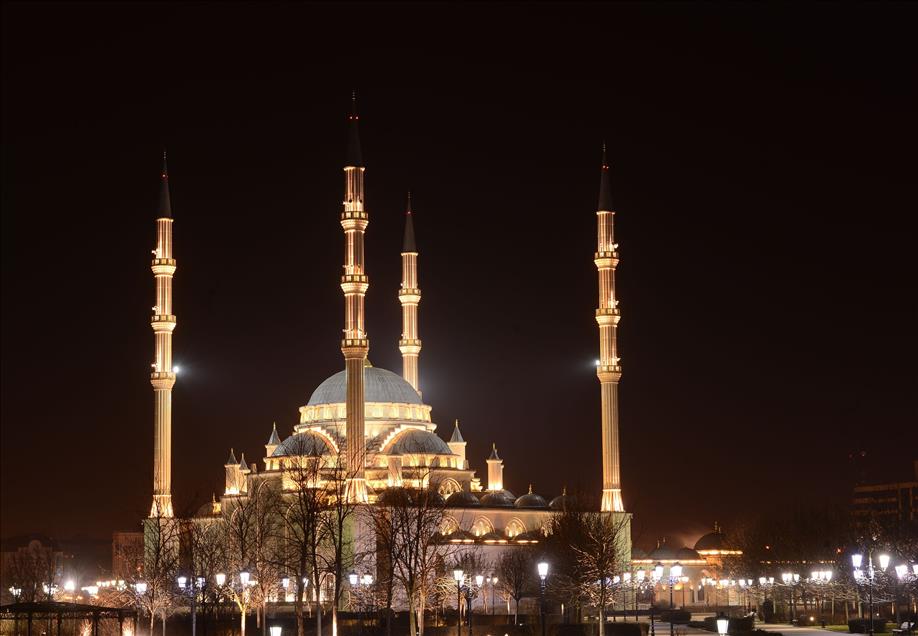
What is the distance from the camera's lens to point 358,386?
8431cm

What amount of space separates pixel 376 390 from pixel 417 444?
5.09m

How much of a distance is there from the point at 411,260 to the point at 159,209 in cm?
1660

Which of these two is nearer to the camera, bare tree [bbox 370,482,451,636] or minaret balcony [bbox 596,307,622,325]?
bare tree [bbox 370,482,451,636]

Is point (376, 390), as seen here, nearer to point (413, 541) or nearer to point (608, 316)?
point (608, 316)

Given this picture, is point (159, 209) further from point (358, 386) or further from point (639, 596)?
point (639, 596)

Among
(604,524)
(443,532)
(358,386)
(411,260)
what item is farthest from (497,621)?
(411,260)

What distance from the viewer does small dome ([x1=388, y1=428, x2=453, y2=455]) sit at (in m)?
100

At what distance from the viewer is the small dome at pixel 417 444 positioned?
10006 cm

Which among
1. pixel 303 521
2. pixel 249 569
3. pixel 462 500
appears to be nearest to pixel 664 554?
pixel 462 500

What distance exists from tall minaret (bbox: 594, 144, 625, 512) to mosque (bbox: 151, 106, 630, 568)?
2.1 inches

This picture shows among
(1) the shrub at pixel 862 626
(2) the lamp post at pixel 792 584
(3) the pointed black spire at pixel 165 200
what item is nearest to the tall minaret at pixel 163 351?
(3) the pointed black spire at pixel 165 200

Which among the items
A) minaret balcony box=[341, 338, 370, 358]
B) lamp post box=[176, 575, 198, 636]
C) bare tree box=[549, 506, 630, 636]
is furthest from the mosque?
lamp post box=[176, 575, 198, 636]

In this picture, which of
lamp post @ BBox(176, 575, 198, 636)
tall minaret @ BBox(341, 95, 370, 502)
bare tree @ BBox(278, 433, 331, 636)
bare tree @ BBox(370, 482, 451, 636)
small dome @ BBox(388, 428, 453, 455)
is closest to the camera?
lamp post @ BBox(176, 575, 198, 636)

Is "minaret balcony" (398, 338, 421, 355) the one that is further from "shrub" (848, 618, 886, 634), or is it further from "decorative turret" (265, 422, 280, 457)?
"shrub" (848, 618, 886, 634)
